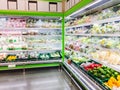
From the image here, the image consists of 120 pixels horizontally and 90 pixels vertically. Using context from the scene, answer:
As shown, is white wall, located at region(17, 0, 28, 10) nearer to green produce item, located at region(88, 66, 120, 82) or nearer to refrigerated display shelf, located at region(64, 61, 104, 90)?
→ refrigerated display shelf, located at region(64, 61, 104, 90)

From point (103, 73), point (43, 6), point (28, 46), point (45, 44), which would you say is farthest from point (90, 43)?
point (28, 46)

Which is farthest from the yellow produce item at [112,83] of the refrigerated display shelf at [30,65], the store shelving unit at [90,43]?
the refrigerated display shelf at [30,65]

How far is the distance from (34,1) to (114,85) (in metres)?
3.69

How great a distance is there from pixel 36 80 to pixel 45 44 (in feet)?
5.61

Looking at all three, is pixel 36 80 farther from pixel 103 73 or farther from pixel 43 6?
pixel 43 6

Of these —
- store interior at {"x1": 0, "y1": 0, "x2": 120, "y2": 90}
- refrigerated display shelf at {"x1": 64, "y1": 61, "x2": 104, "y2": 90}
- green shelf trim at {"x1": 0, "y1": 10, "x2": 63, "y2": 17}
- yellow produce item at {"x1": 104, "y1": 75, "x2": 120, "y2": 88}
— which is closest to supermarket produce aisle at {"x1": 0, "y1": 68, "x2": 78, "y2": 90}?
store interior at {"x1": 0, "y1": 0, "x2": 120, "y2": 90}

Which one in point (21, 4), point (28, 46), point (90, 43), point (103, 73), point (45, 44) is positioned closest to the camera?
point (103, 73)

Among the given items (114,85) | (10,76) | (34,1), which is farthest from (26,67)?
(114,85)

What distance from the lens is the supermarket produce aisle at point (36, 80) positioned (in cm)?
377

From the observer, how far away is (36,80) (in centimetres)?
427

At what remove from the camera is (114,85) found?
95.8 inches

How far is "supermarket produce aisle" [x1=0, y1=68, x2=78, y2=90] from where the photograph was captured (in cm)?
377

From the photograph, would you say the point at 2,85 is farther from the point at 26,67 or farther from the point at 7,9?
the point at 7,9

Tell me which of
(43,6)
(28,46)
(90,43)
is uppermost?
(43,6)
